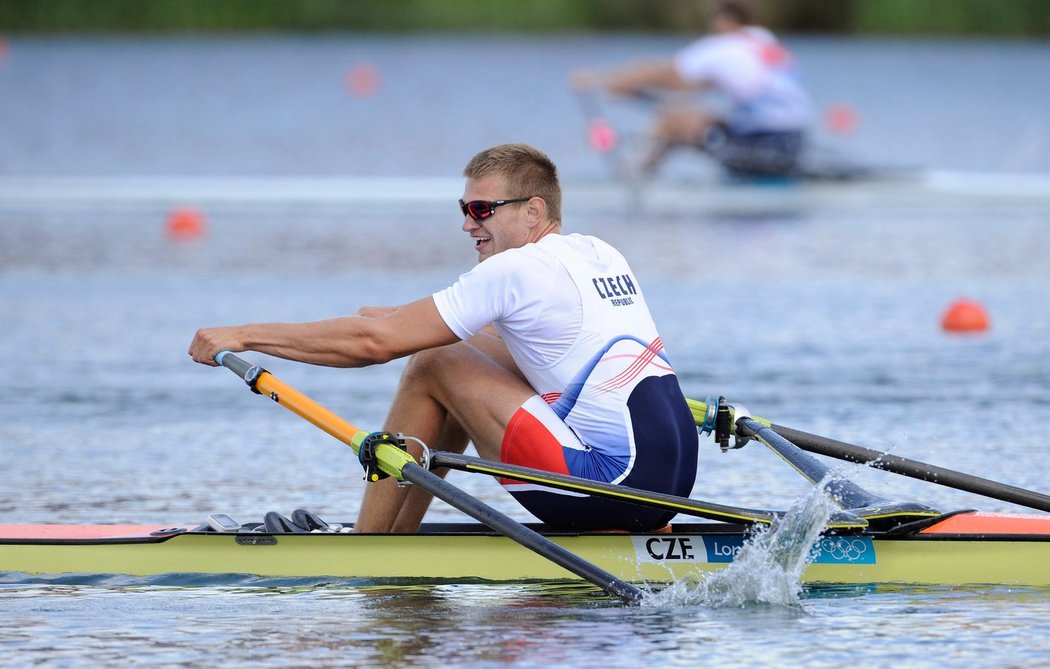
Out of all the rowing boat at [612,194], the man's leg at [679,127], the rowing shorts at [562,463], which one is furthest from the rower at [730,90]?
the rowing shorts at [562,463]

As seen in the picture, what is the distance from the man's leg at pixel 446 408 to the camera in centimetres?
559

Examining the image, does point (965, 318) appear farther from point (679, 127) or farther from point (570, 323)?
point (570, 323)

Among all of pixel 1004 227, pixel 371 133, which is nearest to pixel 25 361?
pixel 1004 227

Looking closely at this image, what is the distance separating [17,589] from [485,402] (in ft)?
5.06

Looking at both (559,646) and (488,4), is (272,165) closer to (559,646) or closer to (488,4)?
(559,646)

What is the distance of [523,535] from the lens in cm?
534

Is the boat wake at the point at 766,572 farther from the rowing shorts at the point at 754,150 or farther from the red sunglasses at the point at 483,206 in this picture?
the rowing shorts at the point at 754,150

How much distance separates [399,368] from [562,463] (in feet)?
15.6

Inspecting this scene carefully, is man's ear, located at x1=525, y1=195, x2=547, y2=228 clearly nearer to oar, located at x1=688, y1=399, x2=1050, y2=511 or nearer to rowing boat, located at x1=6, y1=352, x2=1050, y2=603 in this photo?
rowing boat, located at x1=6, y1=352, x2=1050, y2=603

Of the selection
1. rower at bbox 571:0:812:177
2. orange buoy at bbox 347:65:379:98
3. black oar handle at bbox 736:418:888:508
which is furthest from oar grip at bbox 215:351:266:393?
orange buoy at bbox 347:65:379:98

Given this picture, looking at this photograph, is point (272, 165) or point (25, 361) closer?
point (25, 361)

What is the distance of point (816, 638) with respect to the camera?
5.06 meters

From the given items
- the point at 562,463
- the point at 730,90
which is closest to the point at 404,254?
the point at 730,90

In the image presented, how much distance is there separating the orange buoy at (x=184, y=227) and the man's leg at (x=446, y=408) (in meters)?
10.4
